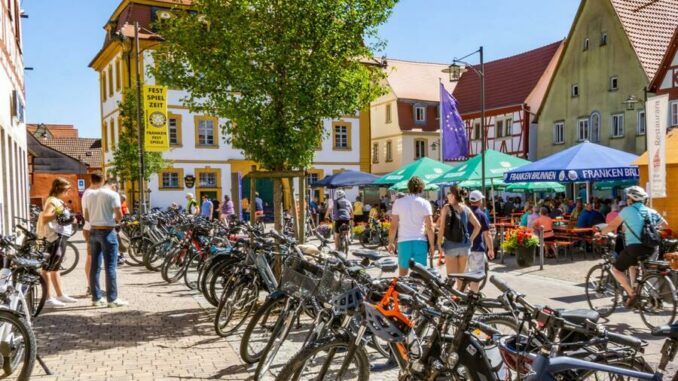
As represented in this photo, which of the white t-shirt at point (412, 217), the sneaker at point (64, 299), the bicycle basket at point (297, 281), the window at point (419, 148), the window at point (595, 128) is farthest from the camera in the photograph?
the window at point (419, 148)

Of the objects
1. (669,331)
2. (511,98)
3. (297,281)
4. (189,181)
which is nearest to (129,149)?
(189,181)

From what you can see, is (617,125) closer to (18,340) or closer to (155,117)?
(155,117)

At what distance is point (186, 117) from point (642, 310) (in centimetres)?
3232

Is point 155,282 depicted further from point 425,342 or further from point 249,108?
point 425,342

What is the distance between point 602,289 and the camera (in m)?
8.90

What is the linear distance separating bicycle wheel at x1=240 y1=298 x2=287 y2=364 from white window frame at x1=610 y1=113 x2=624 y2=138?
29.6 m

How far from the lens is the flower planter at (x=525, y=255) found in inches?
555

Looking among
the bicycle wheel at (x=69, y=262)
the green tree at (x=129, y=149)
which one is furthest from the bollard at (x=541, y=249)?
the green tree at (x=129, y=149)

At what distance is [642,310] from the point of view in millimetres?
7910

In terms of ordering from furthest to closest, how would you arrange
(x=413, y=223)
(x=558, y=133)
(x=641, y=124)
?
(x=558, y=133) → (x=641, y=124) → (x=413, y=223)

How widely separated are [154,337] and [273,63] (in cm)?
403

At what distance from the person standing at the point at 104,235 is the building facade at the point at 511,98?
1305 inches

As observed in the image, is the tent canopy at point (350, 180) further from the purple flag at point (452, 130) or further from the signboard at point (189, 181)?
the signboard at point (189, 181)

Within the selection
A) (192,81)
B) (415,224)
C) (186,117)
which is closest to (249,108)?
(192,81)
